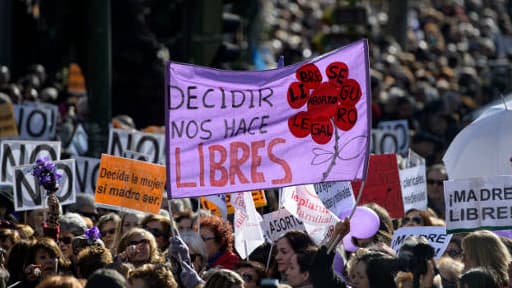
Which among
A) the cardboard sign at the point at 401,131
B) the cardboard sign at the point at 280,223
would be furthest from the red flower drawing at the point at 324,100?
the cardboard sign at the point at 401,131

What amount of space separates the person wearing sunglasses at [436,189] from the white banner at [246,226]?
11.1ft

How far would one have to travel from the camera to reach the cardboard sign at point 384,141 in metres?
16.9

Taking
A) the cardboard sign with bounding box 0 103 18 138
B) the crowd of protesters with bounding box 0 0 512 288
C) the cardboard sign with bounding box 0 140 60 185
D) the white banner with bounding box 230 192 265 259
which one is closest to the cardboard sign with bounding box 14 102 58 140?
the crowd of protesters with bounding box 0 0 512 288

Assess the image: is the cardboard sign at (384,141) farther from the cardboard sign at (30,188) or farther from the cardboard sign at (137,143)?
the cardboard sign at (30,188)

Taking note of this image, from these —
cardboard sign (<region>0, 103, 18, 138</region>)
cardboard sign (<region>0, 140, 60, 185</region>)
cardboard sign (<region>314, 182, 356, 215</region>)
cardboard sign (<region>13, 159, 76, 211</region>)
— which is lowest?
cardboard sign (<region>314, 182, 356, 215</region>)

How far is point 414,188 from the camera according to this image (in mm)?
13070

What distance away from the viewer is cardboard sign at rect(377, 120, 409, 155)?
56.7 ft

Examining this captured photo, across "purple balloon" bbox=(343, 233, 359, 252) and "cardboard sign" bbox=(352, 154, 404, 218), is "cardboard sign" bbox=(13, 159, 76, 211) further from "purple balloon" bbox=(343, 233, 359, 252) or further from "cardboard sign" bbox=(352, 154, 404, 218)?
"purple balloon" bbox=(343, 233, 359, 252)

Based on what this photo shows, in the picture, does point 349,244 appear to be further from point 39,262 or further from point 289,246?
point 39,262

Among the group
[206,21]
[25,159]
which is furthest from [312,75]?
[206,21]

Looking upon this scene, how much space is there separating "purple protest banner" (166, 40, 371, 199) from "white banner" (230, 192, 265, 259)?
46.2 inches

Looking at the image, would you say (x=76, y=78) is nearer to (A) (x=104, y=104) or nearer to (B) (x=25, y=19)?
(B) (x=25, y=19)

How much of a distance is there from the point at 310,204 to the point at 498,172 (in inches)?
52.6

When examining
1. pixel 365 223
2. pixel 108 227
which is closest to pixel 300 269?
pixel 365 223
